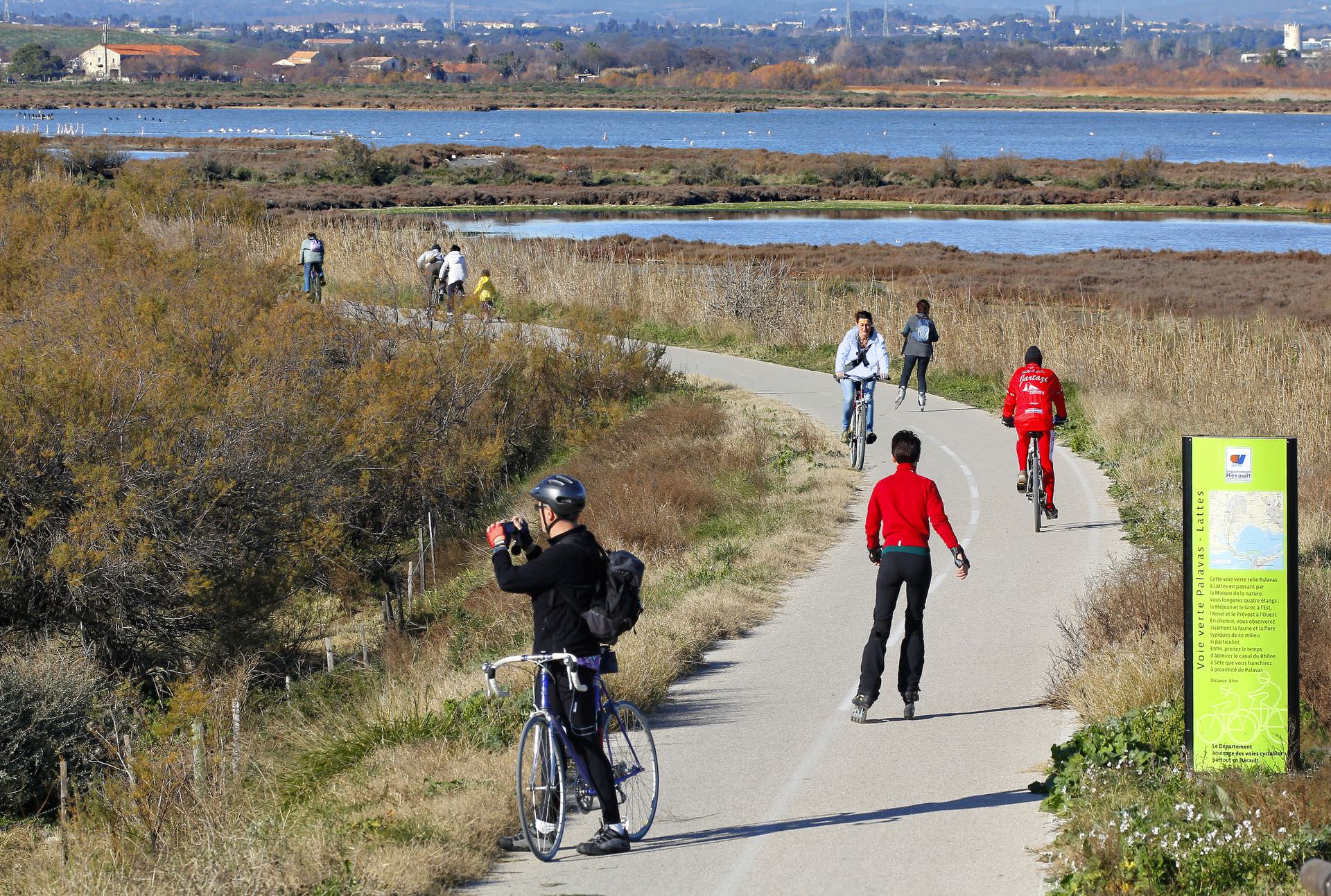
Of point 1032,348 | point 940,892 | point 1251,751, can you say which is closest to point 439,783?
point 940,892

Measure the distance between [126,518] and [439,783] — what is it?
6527 millimetres

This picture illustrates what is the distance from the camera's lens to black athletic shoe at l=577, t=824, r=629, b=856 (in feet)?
23.5

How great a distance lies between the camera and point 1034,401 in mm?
15945

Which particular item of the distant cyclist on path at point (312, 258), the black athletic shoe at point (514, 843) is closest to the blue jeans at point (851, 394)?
the black athletic shoe at point (514, 843)

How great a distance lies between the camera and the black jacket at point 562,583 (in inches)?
266

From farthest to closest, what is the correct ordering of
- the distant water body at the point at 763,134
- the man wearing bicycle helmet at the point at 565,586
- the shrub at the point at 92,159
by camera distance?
1. the distant water body at the point at 763,134
2. the shrub at the point at 92,159
3. the man wearing bicycle helmet at the point at 565,586

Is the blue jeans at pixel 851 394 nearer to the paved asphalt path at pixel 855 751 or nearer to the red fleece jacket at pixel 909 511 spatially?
the paved asphalt path at pixel 855 751

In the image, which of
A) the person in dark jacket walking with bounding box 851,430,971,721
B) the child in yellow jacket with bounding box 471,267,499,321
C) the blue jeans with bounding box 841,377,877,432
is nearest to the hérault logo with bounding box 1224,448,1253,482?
the person in dark jacket walking with bounding box 851,430,971,721

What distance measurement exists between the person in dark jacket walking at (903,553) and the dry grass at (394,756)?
5.20ft

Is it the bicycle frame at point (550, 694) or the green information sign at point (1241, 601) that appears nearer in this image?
the bicycle frame at point (550, 694)

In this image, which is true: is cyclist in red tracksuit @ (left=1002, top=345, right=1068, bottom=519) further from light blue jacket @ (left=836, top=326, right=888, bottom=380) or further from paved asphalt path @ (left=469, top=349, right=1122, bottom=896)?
light blue jacket @ (left=836, top=326, right=888, bottom=380)

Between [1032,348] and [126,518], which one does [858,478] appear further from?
[126,518]

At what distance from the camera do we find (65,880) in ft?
22.0

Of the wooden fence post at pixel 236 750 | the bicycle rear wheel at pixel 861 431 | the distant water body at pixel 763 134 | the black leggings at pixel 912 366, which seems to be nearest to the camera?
the wooden fence post at pixel 236 750
